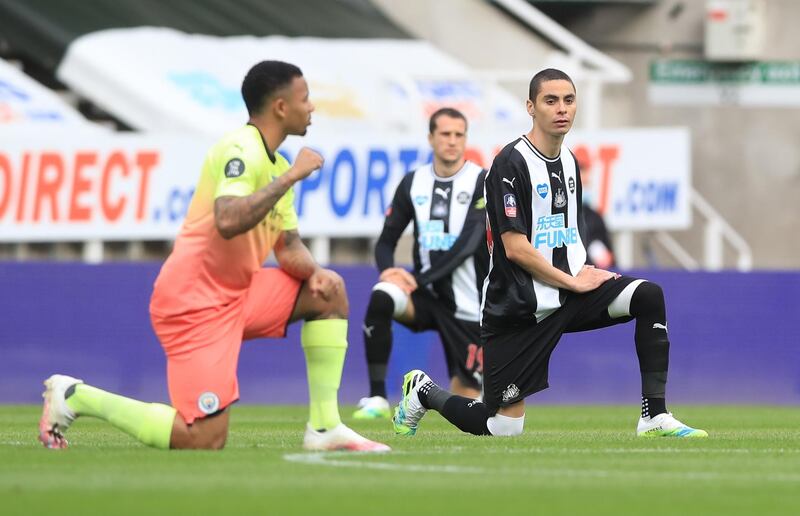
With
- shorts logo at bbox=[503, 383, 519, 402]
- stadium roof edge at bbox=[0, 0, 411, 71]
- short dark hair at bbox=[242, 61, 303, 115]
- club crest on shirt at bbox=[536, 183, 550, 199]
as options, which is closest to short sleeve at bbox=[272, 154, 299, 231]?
short dark hair at bbox=[242, 61, 303, 115]

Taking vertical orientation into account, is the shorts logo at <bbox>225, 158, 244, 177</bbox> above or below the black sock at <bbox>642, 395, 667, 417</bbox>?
above

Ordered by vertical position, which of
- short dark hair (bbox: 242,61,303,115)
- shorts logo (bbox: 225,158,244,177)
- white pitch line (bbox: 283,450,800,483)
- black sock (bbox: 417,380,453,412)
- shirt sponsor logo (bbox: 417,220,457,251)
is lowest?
black sock (bbox: 417,380,453,412)

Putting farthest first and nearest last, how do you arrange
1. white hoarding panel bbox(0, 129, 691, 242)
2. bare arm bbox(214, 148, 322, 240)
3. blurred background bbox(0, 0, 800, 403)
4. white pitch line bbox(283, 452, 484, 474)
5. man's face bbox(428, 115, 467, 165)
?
white hoarding panel bbox(0, 129, 691, 242)
blurred background bbox(0, 0, 800, 403)
man's face bbox(428, 115, 467, 165)
bare arm bbox(214, 148, 322, 240)
white pitch line bbox(283, 452, 484, 474)

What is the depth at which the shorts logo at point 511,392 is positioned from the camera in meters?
10.2

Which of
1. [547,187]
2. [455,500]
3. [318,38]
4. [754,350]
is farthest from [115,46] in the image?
[455,500]

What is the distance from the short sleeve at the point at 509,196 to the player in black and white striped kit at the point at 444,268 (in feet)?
10.5

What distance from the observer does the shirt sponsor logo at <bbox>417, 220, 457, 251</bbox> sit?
1351 cm

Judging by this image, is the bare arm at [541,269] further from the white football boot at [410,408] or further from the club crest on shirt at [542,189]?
the white football boot at [410,408]

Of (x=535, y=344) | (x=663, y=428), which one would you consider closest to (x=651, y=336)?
(x=663, y=428)

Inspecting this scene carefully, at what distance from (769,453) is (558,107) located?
2.10 metres

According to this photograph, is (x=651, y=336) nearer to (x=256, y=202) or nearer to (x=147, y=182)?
(x=256, y=202)

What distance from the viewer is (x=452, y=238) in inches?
532

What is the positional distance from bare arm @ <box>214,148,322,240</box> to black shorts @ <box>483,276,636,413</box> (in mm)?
2209

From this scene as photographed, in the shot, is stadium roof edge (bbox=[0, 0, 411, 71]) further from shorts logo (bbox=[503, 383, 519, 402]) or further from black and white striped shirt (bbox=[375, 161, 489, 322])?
shorts logo (bbox=[503, 383, 519, 402])
